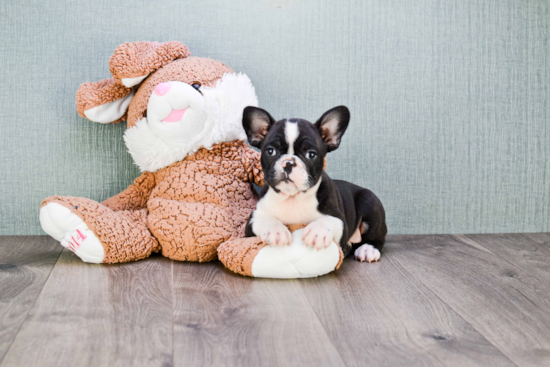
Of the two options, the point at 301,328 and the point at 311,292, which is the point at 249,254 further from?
the point at 301,328

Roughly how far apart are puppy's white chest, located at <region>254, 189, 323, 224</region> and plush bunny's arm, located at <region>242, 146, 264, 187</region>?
250 mm

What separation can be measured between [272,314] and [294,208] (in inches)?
18.7

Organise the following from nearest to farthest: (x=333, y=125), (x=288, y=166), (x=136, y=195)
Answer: (x=288, y=166), (x=333, y=125), (x=136, y=195)

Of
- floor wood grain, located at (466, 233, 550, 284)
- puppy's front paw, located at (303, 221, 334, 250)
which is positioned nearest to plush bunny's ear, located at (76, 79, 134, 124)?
puppy's front paw, located at (303, 221, 334, 250)

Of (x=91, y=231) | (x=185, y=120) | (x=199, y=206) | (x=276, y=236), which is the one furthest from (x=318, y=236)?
(x=91, y=231)

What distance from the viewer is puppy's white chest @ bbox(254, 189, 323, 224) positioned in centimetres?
177

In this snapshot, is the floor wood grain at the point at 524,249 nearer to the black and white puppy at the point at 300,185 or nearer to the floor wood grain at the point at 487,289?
the floor wood grain at the point at 487,289

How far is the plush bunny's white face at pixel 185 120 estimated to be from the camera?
188 centimetres

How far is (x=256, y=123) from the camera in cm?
175

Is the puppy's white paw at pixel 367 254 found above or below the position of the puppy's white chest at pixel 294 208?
below

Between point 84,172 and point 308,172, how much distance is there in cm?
107


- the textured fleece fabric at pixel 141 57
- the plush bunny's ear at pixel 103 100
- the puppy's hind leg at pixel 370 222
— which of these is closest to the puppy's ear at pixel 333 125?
the puppy's hind leg at pixel 370 222

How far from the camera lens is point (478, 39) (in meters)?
2.35

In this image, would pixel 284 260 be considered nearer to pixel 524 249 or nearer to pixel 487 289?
pixel 487 289
